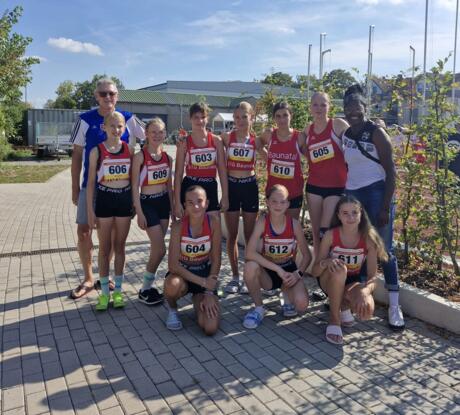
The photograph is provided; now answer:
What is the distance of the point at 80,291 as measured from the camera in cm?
474

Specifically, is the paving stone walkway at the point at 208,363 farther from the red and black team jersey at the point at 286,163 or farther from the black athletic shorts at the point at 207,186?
the red and black team jersey at the point at 286,163

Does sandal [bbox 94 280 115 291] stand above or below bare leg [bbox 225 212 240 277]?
Answer: below

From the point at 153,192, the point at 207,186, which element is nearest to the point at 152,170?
the point at 153,192

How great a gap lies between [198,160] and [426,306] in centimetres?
260

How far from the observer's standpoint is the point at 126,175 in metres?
4.25

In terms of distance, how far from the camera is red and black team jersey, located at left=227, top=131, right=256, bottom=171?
465cm

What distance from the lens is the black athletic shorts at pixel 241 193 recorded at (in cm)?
473

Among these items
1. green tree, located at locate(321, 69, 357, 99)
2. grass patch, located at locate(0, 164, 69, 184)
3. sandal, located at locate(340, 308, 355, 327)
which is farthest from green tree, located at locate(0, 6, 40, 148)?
sandal, located at locate(340, 308, 355, 327)

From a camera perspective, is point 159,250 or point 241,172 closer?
point 159,250

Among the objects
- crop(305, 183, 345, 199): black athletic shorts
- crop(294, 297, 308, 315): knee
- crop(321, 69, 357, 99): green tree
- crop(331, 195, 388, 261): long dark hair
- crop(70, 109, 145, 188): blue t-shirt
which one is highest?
crop(321, 69, 357, 99): green tree

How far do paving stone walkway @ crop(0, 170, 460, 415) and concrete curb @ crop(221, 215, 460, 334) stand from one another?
12 centimetres

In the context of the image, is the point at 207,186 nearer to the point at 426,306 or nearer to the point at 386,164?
the point at 386,164

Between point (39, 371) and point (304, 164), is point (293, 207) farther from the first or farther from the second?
point (39, 371)

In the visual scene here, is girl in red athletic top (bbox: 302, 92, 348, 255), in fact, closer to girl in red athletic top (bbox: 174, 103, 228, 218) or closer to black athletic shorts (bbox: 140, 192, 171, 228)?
girl in red athletic top (bbox: 174, 103, 228, 218)
